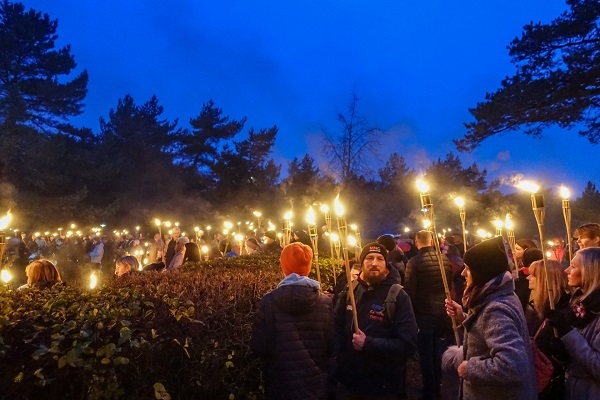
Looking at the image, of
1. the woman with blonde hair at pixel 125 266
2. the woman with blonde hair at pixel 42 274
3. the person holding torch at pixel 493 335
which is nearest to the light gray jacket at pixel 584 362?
the person holding torch at pixel 493 335

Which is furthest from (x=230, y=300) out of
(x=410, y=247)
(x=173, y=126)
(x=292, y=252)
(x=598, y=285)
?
(x=173, y=126)

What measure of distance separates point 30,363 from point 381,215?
128ft

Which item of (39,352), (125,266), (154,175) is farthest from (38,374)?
(154,175)

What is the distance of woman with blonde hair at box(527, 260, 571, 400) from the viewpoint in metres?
3.60

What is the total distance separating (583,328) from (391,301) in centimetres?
154

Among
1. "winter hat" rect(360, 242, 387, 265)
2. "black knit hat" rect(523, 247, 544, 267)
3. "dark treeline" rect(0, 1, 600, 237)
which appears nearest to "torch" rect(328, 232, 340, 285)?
"winter hat" rect(360, 242, 387, 265)

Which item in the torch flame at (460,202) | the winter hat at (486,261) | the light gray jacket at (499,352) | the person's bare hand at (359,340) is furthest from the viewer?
the torch flame at (460,202)

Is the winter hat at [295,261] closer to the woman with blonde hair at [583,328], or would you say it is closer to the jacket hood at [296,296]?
the jacket hood at [296,296]

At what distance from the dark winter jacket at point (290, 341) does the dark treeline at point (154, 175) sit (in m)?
20.7

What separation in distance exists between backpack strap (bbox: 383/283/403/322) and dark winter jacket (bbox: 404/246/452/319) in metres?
2.31

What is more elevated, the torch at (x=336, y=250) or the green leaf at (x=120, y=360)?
A: the torch at (x=336, y=250)

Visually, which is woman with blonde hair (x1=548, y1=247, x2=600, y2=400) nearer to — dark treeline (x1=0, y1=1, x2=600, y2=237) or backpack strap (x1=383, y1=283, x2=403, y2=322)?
backpack strap (x1=383, y1=283, x2=403, y2=322)

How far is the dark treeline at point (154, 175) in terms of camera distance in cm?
2922

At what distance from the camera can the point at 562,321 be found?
366 centimetres
